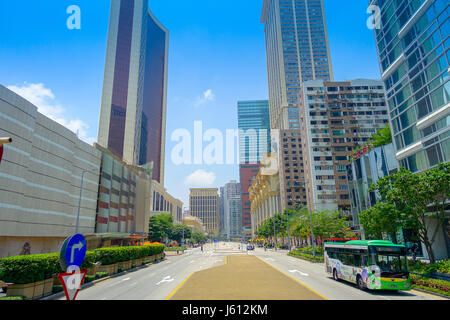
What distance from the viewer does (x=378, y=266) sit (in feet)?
56.2

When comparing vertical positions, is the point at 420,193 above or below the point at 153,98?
below

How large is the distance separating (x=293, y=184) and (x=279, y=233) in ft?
90.0

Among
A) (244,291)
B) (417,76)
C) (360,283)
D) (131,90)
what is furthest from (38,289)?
(131,90)

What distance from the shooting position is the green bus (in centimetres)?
1661

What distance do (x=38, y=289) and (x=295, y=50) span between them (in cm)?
16832

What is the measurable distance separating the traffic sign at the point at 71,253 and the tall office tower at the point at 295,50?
14709cm

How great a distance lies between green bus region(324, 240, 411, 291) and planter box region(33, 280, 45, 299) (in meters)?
20.1

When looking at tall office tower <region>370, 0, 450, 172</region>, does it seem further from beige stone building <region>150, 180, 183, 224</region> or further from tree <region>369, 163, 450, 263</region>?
beige stone building <region>150, 180, 183, 224</region>

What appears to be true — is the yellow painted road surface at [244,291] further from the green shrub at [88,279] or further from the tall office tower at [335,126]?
the tall office tower at [335,126]

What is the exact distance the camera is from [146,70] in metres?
165

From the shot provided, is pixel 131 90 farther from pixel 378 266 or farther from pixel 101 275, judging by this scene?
pixel 378 266

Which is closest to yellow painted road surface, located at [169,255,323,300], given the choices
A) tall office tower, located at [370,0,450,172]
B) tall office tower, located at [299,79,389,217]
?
tall office tower, located at [370,0,450,172]

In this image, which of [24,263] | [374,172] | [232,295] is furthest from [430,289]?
[374,172]

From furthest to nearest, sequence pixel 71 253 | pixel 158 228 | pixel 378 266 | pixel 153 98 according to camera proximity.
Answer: pixel 153 98 < pixel 158 228 < pixel 378 266 < pixel 71 253
